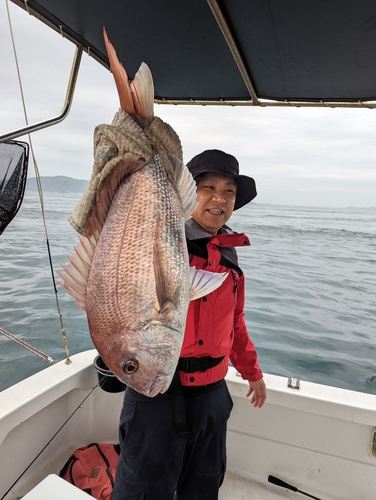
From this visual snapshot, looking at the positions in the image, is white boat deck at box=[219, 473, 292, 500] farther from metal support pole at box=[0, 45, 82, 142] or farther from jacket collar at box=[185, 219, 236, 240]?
metal support pole at box=[0, 45, 82, 142]

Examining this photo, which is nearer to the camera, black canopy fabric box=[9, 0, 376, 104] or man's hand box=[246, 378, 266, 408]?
black canopy fabric box=[9, 0, 376, 104]

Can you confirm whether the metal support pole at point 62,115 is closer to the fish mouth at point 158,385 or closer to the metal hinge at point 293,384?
the fish mouth at point 158,385

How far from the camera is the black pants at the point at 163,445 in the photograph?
6.01 ft

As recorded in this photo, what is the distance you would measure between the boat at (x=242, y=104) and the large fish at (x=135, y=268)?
23.9 inches

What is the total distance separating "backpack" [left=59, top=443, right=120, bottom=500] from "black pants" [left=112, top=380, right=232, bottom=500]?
2.82 ft

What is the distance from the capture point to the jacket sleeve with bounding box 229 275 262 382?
2.31 m

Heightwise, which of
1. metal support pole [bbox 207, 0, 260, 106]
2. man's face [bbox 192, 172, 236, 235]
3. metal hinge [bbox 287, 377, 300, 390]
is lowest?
metal hinge [bbox 287, 377, 300, 390]

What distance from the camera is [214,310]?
6.44 feet

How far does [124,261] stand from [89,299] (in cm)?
16

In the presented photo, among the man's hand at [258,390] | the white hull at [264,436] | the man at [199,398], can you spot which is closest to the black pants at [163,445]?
the man at [199,398]

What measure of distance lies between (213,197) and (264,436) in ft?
7.06

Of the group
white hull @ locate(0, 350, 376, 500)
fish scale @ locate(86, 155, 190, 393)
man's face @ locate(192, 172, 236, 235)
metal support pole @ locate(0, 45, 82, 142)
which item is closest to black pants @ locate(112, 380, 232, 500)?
white hull @ locate(0, 350, 376, 500)

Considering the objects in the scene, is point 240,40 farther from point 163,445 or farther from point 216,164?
point 163,445

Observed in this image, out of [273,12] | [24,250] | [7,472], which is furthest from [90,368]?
[24,250]
